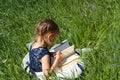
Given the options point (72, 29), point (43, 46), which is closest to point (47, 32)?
point (43, 46)

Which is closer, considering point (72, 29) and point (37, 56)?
point (37, 56)

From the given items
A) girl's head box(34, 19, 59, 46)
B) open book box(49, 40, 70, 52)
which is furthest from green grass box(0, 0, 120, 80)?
girl's head box(34, 19, 59, 46)

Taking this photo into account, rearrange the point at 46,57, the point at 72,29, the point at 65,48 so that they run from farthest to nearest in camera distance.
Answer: the point at 72,29
the point at 65,48
the point at 46,57

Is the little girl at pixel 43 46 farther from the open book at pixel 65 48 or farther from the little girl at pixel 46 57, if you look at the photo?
the open book at pixel 65 48

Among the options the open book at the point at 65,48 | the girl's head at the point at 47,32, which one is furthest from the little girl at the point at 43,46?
the open book at the point at 65,48

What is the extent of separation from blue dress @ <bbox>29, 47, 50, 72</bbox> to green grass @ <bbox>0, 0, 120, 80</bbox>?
0.13 meters

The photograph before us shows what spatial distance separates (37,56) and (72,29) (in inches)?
29.0

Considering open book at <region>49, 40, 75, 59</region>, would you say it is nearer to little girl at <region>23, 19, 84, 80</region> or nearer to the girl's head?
little girl at <region>23, 19, 84, 80</region>

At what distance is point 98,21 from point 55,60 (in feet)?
3.23

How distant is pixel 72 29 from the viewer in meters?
4.59

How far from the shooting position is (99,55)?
379 centimetres

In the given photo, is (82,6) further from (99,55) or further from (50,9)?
(99,55)

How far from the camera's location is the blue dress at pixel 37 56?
3.98 metres

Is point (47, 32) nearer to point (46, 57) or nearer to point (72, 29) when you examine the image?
point (46, 57)
